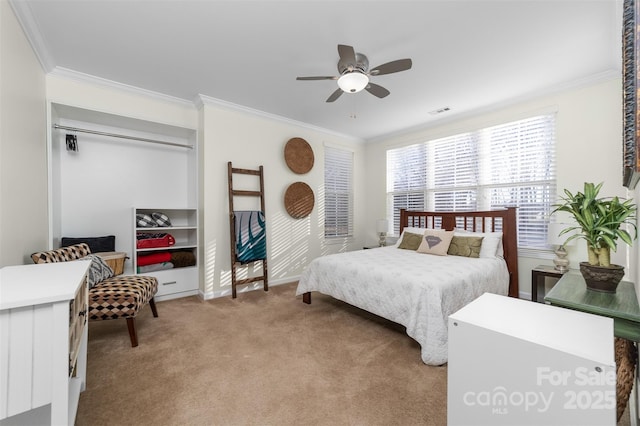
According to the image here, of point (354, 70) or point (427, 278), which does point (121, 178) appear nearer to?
point (354, 70)

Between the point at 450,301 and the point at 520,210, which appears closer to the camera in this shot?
the point at 450,301

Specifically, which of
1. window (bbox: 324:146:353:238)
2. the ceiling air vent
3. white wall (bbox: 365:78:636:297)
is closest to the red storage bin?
window (bbox: 324:146:353:238)

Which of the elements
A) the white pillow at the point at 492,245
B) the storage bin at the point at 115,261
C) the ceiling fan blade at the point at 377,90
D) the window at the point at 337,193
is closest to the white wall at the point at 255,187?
the window at the point at 337,193

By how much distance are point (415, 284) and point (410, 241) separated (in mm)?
1642

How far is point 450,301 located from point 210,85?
10.7 ft

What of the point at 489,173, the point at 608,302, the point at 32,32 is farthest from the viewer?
the point at 489,173

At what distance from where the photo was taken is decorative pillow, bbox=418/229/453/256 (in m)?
3.26

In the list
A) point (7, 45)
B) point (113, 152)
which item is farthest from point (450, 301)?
point (113, 152)

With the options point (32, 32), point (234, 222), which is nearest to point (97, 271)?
point (234, 222)

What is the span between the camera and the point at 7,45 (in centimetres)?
175

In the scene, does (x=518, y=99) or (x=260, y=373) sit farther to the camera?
(x=518, y=99)

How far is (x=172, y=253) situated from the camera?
351 cm

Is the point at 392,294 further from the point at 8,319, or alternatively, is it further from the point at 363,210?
the point at 363,210

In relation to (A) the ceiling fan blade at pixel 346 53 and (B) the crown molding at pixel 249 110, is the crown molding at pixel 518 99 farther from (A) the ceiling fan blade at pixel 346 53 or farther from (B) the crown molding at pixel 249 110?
(A) the ceiling fan blade at pixel 346 53
